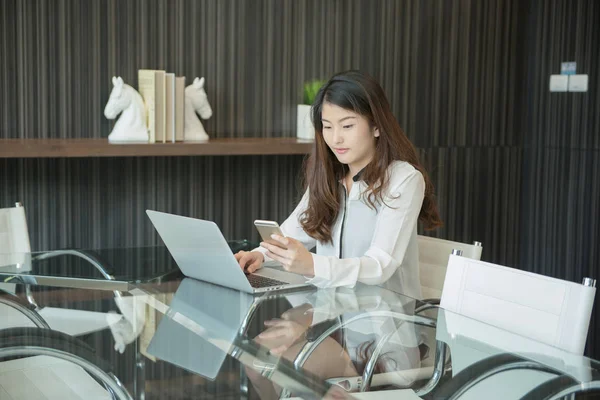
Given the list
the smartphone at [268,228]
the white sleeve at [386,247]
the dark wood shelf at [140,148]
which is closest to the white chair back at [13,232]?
the dark wood shelf at [140,148]

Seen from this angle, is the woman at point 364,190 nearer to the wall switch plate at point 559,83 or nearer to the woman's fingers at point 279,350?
the woman's fingers at point 279,350

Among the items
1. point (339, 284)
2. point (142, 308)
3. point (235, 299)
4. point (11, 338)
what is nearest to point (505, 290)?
point (339, 284)

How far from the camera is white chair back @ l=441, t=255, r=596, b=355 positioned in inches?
71.4

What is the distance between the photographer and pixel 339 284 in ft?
7.16

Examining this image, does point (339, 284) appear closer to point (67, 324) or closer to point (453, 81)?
point (67, 324)

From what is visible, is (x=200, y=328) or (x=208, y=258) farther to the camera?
(x=208, y=258)

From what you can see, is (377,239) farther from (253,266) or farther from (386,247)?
(253,266)

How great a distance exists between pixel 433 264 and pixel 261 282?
2.65 feet

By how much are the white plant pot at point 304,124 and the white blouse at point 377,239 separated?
108 centimetres

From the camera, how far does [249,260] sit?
2.36m

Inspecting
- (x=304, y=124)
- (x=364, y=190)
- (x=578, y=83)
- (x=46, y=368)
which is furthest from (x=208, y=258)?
(x=578, y=83)

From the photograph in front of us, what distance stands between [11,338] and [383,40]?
2716 mm

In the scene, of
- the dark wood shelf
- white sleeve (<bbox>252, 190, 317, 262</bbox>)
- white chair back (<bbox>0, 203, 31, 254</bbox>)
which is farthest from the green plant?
white chair back (<bbox>0, 203, 31, 254</bbox>)

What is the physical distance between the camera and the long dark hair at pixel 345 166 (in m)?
2.45
